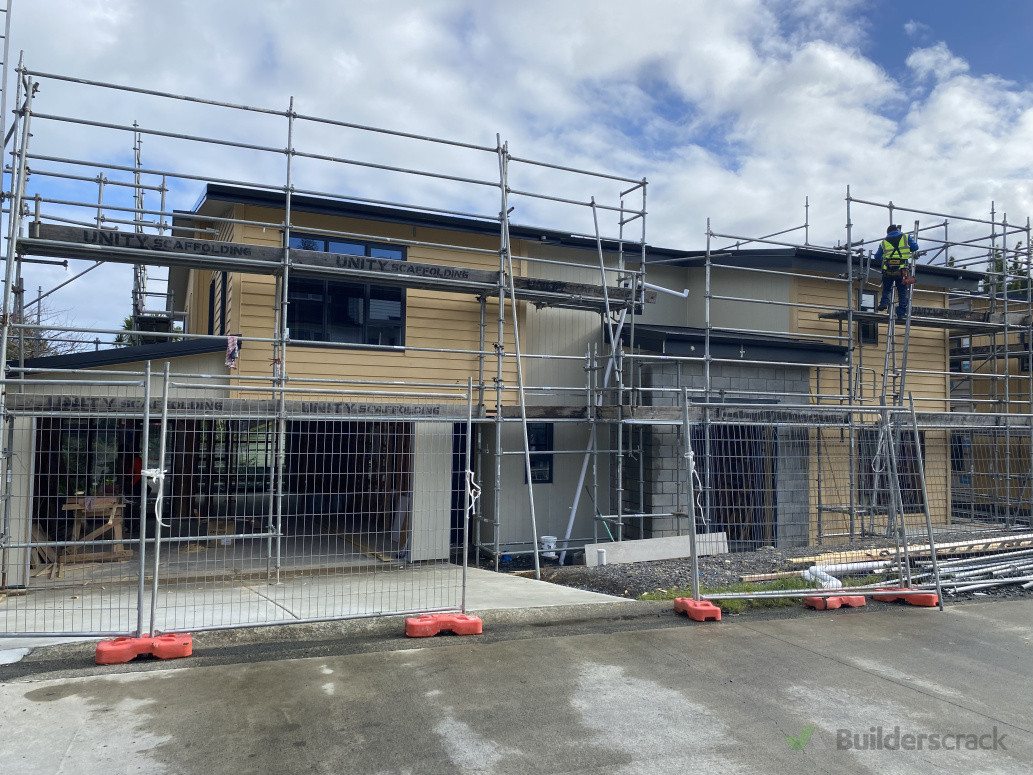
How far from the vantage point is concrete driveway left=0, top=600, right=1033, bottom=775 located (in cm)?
429

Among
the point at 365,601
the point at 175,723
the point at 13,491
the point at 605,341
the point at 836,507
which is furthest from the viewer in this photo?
the point at 605,341

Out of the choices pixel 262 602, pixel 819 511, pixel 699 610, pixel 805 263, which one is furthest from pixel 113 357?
pixel 805 263

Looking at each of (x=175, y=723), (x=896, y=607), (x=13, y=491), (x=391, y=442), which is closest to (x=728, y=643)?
(x=896, y=607)

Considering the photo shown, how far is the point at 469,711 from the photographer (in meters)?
4.96

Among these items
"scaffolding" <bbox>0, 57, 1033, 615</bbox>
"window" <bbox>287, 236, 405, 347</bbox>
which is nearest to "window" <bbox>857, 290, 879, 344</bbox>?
"scaffolding" <bbox>0, 57, 1033, 615</bbox>

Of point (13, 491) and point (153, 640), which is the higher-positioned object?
point (13, 491)

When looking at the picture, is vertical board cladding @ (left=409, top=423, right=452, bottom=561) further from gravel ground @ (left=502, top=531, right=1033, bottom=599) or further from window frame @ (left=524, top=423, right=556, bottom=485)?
window frame @ (left=524, top=423, right=556, bottom=485)

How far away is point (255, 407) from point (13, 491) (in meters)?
2.88

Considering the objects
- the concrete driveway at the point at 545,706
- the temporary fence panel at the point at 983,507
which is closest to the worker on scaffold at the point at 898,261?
the temporary fence panel at the point at 983,507

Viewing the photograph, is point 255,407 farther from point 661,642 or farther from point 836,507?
point 836,507

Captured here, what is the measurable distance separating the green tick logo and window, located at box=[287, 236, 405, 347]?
28.3 ft

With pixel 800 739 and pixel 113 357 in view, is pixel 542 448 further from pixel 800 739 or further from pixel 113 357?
pixel 800 739

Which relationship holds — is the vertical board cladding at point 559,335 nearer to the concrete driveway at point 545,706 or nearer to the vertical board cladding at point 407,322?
the vertical board cladding at point 407,322

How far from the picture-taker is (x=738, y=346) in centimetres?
1302
